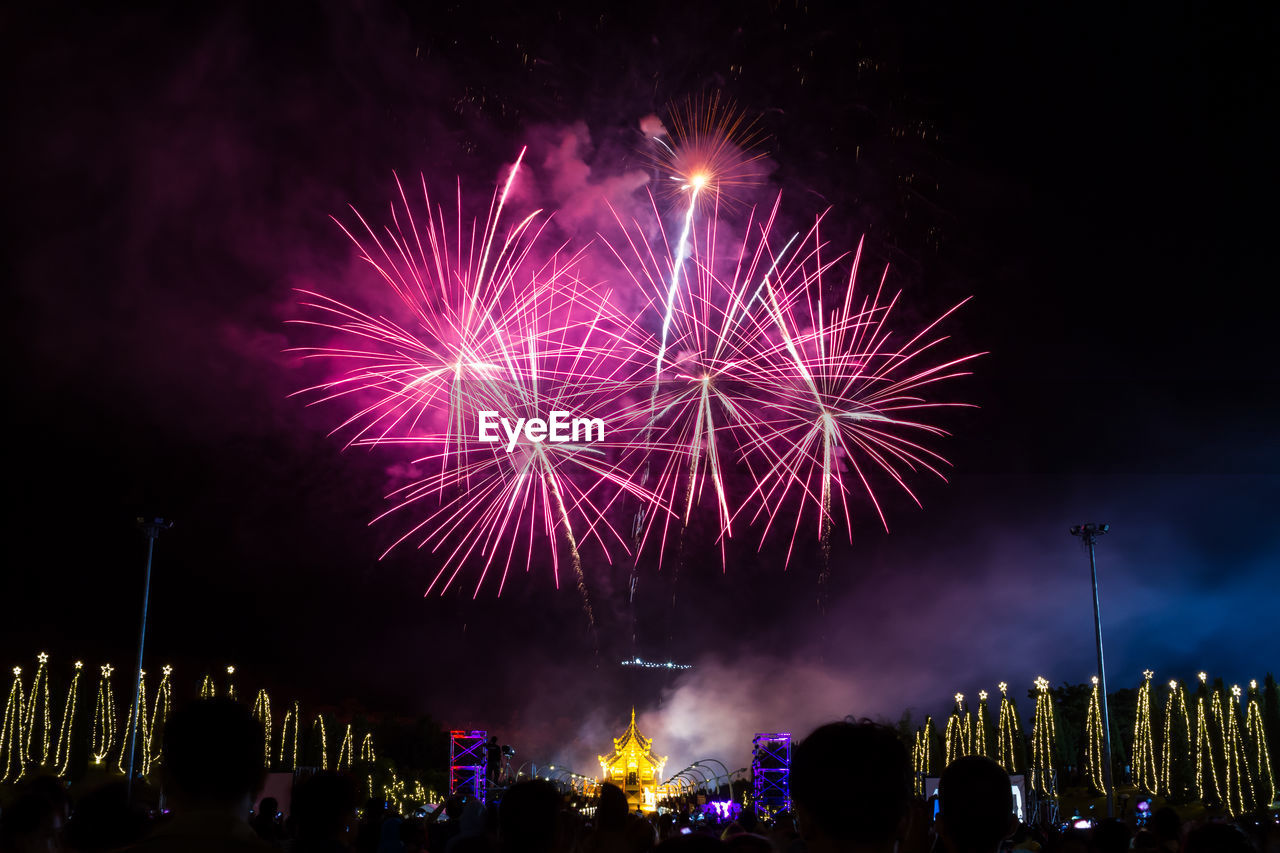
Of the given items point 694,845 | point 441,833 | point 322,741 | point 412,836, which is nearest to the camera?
point 694,845

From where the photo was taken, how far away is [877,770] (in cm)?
266

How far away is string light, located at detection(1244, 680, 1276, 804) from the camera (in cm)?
4941

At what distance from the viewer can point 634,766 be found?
64438 millimetres

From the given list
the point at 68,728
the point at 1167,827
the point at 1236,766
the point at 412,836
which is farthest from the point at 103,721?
the point at 1236,766

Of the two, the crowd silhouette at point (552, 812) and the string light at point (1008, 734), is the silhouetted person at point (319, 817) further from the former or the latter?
the string light at point (1008, 734)

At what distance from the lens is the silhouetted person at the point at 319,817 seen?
4.75m

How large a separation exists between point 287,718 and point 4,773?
17700mm

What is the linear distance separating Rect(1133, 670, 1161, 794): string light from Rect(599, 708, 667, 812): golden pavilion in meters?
25.3

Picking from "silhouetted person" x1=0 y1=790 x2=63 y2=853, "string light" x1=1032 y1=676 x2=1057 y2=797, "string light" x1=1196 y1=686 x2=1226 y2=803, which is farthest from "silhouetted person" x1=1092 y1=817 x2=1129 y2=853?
"string light" x1=1032 y1=676 x2=1057 y2=797

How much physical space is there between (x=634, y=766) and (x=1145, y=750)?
27702 mm

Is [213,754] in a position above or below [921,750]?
above

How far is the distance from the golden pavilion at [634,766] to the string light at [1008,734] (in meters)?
20.6

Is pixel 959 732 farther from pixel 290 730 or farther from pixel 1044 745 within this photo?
pixel 290 730

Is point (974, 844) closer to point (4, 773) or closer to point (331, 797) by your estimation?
point (331, 797)
